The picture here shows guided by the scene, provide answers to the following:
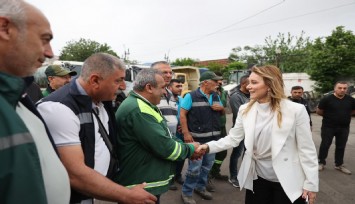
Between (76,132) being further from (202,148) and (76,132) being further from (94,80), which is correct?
(202,148)

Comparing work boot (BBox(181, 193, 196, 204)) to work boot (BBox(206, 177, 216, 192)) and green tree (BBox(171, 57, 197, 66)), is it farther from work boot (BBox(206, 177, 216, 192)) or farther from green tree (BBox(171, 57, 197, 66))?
green tree (BBox(171, 57, 197, 66))

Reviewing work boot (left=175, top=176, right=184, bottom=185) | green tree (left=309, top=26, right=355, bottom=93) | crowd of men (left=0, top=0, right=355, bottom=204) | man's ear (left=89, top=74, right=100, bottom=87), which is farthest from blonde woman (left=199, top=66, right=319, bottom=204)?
green tree (left=309, top=26, right=355, bottom=93)

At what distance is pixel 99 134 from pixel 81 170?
15.2 inches

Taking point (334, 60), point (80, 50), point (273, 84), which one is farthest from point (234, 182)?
point (80, 50)

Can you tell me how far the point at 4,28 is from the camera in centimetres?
103

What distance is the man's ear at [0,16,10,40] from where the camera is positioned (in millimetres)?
1016

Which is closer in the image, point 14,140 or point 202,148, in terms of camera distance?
point 14,140

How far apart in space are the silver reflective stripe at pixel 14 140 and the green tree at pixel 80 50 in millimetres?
39589

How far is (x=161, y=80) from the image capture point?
2459mm

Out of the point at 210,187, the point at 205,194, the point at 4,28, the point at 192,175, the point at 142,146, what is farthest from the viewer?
the point at 210,187

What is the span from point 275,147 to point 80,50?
41.4 metres

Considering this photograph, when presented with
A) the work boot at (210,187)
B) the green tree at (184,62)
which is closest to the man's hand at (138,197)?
the work boot at (210,187)

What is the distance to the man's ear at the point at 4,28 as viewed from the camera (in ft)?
3.33

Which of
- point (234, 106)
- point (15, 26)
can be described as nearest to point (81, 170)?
point (15, 26)
